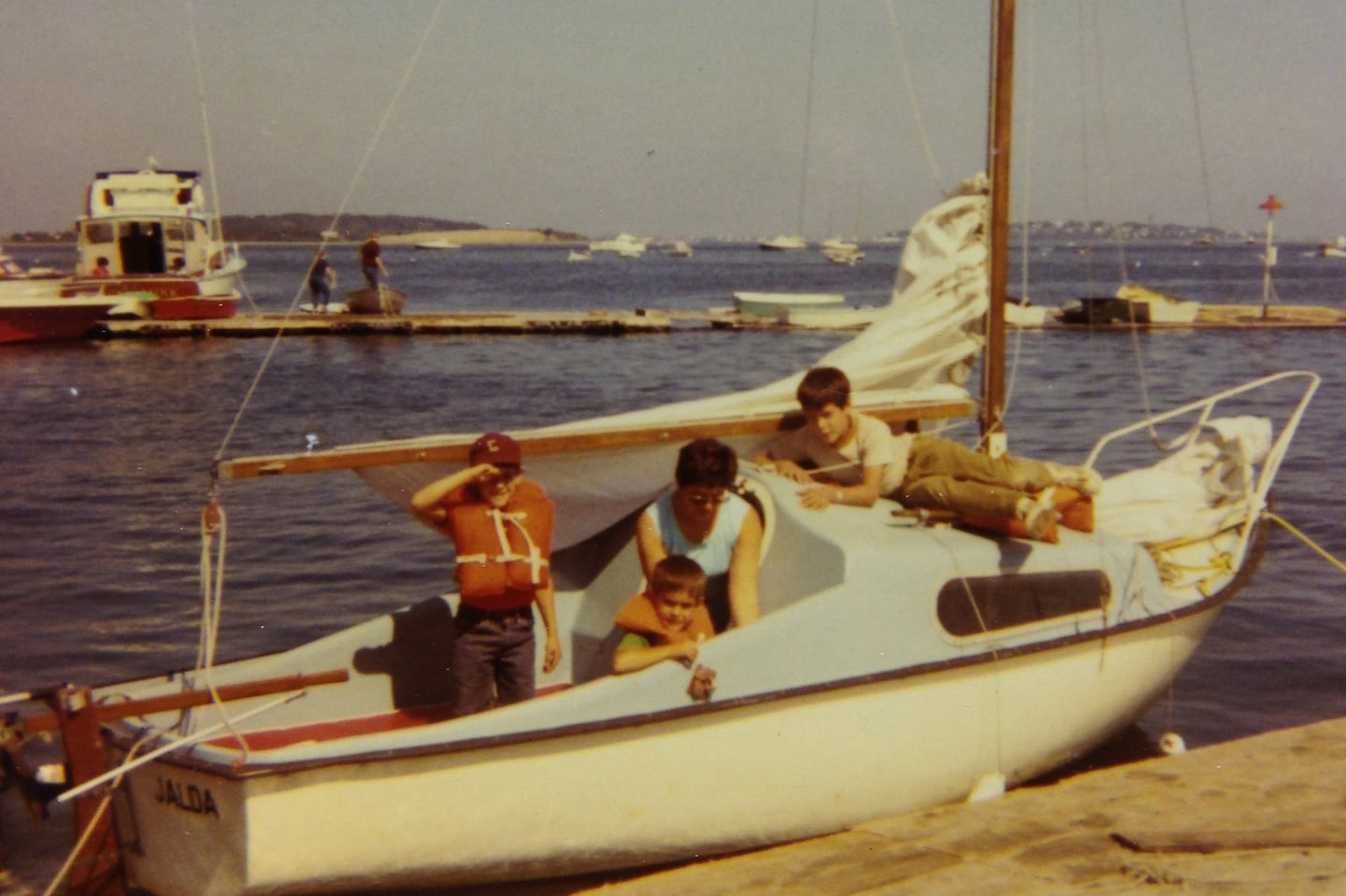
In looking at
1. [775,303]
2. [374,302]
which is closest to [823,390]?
[374,302]

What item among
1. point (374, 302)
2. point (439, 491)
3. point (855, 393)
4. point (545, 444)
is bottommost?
point (439, 491)

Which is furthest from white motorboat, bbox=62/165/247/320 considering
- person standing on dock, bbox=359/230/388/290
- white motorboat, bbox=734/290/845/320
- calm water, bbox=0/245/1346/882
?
white motorboat, bbox=734/290/845/320

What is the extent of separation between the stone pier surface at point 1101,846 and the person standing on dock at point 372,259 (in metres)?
31.0

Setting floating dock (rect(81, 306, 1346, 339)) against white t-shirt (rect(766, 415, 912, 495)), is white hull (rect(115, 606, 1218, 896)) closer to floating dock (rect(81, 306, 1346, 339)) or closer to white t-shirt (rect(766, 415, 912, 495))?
white t-shirt (rect(766, 415, 912, 495))

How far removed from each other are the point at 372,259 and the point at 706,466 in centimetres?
3260

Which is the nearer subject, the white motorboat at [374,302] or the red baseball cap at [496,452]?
the red baseball cap at [496,452]

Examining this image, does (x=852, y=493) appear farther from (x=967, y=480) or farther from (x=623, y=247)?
(x=623, y=247)

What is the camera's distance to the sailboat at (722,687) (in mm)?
5430

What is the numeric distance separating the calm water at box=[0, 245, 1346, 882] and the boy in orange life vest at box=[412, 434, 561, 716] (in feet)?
16.3

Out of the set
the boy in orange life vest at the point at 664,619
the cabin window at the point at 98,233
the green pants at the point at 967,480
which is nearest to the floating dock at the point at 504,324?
the cabin window at the point at 98,233

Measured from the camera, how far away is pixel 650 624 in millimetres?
6086

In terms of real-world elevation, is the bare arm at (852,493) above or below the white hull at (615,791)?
above

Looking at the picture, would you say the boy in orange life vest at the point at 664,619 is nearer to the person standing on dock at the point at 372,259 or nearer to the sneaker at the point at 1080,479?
the sneaker at the point at 1080,479

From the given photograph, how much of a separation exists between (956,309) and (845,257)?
123 m
